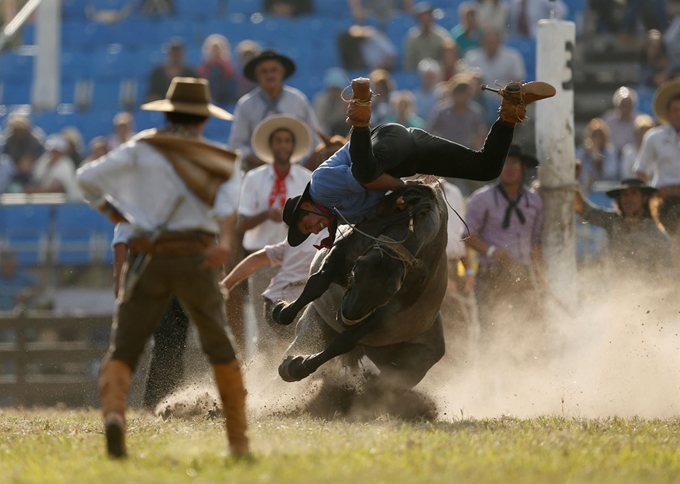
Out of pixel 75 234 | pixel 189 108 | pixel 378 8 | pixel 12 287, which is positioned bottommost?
pixel 12 287

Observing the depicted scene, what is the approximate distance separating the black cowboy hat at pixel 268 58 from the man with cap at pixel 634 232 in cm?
289

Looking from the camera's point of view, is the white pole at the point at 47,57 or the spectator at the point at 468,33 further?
the white pole at the point at 47,57

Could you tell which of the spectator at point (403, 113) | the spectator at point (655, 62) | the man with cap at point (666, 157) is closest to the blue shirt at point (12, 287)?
the spectator at point (403, 113)

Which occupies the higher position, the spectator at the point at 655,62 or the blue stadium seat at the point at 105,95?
the spectator at the point at 655,62

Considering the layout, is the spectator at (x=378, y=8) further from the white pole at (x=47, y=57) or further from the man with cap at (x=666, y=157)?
the man with cap at (x=666, y=157)

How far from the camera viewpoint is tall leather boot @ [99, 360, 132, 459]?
625cm

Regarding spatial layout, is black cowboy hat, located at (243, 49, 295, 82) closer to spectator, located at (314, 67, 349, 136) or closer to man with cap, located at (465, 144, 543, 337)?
man with cap, located at (465, 144, 543, 337)

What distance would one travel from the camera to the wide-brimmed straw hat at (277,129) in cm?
1148

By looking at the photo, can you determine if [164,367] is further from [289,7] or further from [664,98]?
[289,7]

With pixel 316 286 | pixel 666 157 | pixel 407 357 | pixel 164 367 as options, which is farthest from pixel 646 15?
pixel 316 286

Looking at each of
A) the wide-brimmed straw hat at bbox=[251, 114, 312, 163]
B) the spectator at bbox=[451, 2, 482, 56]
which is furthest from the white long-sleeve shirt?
the spectator at bbox=[451, 2, 482, 56]

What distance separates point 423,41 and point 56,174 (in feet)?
16.3

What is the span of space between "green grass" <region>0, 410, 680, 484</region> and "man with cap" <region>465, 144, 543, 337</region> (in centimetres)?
316

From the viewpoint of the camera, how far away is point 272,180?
11.3 meters
